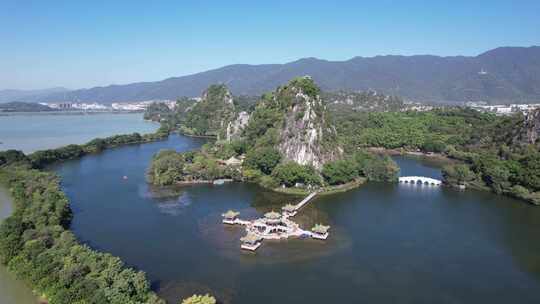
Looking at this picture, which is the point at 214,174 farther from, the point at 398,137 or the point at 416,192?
the point at 398,137

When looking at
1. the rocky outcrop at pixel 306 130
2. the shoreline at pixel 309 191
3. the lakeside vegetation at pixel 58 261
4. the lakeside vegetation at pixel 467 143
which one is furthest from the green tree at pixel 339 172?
the lakeside vegetation at pixel 58 261

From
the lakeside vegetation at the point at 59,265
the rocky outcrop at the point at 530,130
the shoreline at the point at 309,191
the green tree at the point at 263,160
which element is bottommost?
the shoreline at the point at 309,191

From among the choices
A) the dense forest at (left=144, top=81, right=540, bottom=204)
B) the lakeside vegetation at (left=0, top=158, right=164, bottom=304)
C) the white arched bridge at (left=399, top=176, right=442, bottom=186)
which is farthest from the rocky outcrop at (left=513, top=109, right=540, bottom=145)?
the lakeside vegetation at (left=0, top=158, right=164, bottom=304)

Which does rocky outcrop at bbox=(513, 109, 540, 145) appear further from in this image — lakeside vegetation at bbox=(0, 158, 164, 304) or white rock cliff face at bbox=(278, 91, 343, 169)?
lakeside vegetation at bbox=(0, 158, 164, 304)

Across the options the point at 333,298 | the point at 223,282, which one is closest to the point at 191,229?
the point at 223,282

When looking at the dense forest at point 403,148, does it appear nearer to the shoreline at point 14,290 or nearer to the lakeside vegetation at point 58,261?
the lakeside vegetation at point 58,261

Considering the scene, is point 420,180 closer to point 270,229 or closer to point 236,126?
point 270,229
